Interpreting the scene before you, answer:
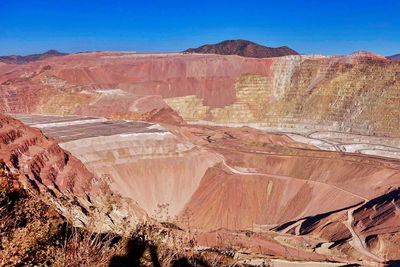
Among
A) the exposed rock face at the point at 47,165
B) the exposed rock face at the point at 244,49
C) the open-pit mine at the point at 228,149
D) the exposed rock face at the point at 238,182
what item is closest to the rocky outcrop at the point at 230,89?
the open-pit mine at the point at 228,149

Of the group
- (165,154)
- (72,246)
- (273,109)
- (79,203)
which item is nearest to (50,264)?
(72,246)

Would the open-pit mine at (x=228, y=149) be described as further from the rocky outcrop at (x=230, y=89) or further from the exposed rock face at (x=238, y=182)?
the rocky outcrop at (x=230, y=89)

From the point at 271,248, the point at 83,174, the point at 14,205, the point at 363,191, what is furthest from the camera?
the point at 363,191

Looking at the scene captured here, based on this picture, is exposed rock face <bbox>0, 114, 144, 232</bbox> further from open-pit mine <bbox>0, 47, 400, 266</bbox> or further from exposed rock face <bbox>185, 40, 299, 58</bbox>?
exposed rock face <bbox>185, 40, 299, 58</bbox>

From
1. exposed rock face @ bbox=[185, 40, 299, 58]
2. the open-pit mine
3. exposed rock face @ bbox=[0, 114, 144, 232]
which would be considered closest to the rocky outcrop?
the open-pit mine

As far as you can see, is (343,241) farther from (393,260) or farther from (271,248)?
(271,248)

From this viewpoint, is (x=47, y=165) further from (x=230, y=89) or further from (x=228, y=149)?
(x=230, y=89)
